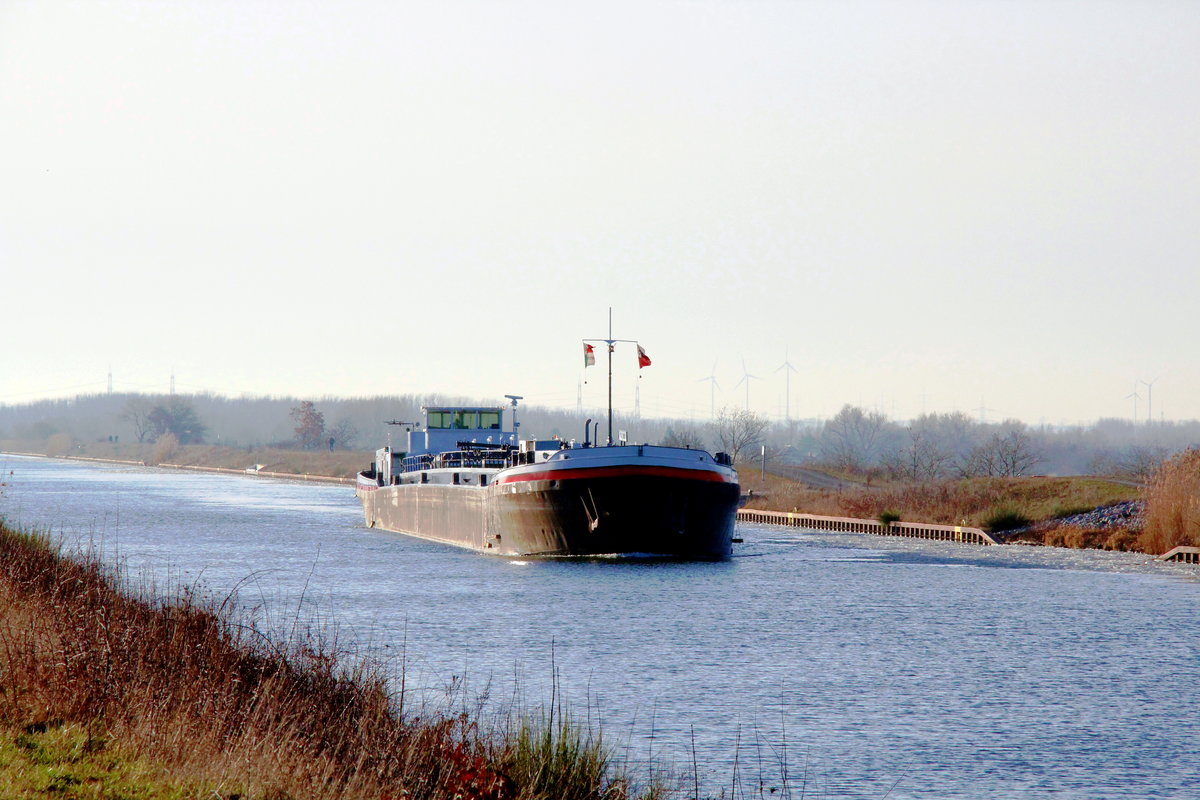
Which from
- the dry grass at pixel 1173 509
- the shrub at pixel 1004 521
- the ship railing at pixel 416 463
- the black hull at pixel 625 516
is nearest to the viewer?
the black hull at pixel 625 516

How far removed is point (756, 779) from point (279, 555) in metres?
37.8

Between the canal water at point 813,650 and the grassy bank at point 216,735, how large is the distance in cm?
255

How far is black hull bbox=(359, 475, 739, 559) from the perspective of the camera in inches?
1809

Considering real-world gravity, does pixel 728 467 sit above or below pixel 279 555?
above

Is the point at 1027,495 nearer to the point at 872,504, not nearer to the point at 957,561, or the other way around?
the point at 872,504

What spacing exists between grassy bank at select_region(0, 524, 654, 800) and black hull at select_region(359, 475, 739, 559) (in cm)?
2838

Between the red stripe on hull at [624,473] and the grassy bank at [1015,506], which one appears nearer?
the red stripe on hull at [624,473]

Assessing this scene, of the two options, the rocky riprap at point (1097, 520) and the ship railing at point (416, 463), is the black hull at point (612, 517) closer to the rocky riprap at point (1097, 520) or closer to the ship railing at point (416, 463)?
the ship railing at point (416, 463)

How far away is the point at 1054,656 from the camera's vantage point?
28.2 metres

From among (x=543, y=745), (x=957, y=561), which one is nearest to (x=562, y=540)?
(x=957, y=561)

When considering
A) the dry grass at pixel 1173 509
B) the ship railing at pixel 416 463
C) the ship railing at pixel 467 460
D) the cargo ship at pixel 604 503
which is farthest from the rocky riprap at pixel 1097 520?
the ship railing at pixel 416 463

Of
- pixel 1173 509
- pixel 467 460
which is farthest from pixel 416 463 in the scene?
pixel 1173 509

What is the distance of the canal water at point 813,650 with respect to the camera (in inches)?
723

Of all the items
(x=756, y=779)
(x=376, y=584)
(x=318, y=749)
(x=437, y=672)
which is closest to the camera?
(x=318, y=749)
